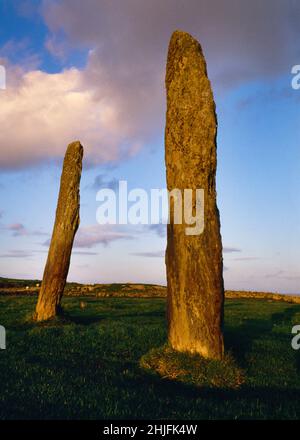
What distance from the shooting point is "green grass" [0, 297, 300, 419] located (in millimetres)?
8328

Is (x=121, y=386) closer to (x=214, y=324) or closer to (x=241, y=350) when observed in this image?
(x=214, y=324)

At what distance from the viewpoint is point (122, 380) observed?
1059 centimetres

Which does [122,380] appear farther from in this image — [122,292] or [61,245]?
[122,292]

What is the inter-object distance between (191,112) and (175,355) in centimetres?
649

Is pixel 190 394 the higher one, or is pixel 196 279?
pixel 196 279

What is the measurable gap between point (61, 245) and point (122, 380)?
11668mm

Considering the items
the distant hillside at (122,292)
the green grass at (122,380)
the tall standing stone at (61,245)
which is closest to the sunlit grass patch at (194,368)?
the green grass at (122,380)

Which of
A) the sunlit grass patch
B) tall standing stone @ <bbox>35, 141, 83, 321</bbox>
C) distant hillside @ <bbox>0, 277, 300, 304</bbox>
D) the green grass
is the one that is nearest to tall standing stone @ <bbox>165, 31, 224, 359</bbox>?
the sunlit grass patch

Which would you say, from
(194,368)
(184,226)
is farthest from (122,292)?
(194,368)

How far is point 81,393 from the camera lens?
363 inches

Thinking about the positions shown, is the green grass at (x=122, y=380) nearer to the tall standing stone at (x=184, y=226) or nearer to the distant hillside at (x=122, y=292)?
the tall standing stone at (x=184, y=226)

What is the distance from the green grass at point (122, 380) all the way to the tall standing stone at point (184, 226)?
1.40 meters

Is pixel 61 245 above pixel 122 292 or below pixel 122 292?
above
